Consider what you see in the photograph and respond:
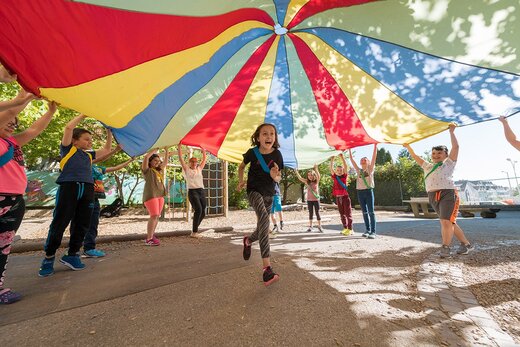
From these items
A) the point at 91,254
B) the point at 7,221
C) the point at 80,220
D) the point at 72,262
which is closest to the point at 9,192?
the point at 7,221

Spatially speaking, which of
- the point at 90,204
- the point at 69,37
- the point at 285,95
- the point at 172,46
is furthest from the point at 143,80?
the point at 285,95

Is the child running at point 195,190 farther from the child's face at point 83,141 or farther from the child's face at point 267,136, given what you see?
the child's face at point 267,136

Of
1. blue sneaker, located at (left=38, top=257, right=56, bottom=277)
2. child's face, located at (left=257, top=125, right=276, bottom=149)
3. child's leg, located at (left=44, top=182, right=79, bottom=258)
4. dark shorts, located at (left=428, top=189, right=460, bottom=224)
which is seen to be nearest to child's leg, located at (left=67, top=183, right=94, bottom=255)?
child's leg, located at (left=44, top=182, right=79, bottom=258)

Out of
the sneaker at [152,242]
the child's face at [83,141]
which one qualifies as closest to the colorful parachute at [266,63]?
the child's face at [83,141]

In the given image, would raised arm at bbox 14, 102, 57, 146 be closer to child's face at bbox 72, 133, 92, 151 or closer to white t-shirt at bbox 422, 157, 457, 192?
child's face at bbox 72, 133, 92, 151

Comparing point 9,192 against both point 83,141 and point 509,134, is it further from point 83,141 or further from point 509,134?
point 509,134

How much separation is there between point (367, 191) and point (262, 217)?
387 cm

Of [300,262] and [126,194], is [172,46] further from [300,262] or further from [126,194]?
[126,194]

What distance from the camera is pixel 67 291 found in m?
2.49

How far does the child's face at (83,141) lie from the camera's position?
3.20m

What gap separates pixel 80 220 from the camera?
126 inches

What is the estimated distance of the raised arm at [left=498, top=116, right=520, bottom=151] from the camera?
3.01 meters

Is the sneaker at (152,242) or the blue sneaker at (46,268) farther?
the sneaker at (152,242)

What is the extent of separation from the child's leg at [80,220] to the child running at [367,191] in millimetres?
4840
